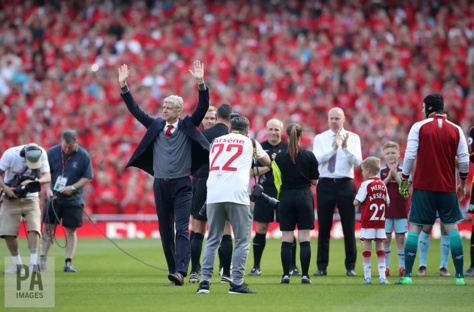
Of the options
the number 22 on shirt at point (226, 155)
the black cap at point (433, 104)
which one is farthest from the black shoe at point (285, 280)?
the black cap at point (433, 104)

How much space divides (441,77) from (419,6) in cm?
437

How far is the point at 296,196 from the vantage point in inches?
544

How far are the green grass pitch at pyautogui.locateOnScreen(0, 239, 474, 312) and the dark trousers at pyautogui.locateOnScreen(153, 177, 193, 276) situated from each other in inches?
15.1

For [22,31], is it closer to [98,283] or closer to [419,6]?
[419,6]

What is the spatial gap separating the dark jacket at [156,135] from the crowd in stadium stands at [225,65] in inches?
544

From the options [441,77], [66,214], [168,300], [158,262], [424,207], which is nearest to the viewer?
[168,300]

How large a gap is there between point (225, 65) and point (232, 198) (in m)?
21.0

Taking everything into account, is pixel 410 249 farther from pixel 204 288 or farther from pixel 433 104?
pixel 204 288

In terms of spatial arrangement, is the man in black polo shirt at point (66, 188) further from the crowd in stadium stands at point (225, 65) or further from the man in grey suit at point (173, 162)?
the crowd in stadium stands at point (225, 65)

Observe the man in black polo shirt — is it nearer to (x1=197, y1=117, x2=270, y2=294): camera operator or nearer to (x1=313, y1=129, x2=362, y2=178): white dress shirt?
(x1=313, y1=129, x2=362, y2=178): white dress shirt

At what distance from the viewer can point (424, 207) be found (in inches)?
520

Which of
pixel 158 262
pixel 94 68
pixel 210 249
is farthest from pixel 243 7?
pixel 210 249

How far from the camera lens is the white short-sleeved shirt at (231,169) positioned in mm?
11688

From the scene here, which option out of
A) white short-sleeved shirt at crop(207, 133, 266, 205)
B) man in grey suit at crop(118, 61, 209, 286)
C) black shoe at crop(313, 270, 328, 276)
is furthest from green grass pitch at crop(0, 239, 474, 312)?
white short-sleeved shirt at crop(207, 133, 266, 205)
